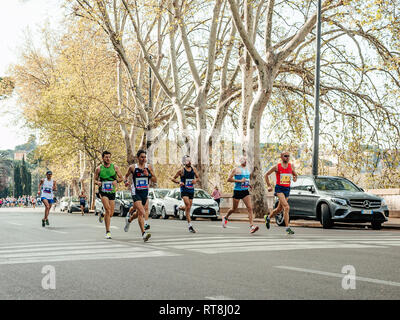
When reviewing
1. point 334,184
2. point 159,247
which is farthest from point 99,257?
point 334,184

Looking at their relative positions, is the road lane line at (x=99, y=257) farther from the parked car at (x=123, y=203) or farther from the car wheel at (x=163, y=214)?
the parked car at (x=123, y=203)

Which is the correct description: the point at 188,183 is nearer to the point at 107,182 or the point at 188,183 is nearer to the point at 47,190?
the point at 107,182

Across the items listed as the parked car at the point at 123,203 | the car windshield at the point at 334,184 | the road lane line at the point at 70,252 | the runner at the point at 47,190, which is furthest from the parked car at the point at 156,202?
the road lane line at the point at 70,252

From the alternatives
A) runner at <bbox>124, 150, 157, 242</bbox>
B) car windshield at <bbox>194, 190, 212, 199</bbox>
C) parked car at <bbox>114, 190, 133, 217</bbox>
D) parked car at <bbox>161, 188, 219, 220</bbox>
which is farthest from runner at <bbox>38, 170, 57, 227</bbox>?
parked car at <bbox>114, 190, 133, 217</bbox>

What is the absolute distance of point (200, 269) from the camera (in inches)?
332

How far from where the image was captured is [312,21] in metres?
23.9

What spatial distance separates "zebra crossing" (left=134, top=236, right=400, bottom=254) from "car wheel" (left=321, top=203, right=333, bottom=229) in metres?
4.67

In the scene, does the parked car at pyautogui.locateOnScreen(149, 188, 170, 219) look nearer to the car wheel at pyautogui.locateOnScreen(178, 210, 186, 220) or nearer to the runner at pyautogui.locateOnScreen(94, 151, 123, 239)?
the car wheel at pyautogui.locateOnScreen(178, 210, 186, 220)

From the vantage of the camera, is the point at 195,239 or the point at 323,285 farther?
the point at 195,239

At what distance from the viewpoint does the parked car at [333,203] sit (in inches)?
727

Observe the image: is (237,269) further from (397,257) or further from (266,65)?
(266,65)
